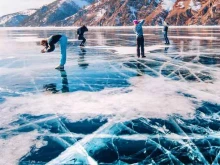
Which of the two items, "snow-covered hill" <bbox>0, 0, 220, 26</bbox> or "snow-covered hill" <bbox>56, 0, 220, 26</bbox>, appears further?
"snow-covered hill" <bbox>56, 0, 220, 26</bbox>

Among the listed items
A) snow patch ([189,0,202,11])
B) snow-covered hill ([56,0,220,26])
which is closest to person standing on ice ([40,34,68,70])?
snow-covered hill ([56,0,220,26])

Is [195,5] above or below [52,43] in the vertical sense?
above

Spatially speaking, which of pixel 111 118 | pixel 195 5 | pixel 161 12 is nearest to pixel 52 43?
pixel 111 118

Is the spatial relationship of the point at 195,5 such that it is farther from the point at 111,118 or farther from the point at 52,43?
the point at 111,118

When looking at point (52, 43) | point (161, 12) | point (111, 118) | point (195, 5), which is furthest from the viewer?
point (161, 12)

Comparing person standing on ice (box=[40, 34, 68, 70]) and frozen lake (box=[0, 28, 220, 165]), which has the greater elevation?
person standing on ice (box=[40, 34, 68, 70])

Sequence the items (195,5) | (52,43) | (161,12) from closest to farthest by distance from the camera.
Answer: (52,43) → (195,5) → (161,12)

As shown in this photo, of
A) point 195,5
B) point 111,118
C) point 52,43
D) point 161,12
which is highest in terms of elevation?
point 195,5

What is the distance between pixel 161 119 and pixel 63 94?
279 centimetres

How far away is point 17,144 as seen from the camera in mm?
4344

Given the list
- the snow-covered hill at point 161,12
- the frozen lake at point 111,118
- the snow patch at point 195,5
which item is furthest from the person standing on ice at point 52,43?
the snow patch at point 195,5

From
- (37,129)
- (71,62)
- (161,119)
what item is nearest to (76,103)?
(37,129)

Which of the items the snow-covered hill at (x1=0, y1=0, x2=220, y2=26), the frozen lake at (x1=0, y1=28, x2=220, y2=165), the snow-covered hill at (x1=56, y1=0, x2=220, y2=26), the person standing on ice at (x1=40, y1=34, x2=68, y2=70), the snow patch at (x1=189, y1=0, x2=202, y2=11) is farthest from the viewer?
the snow patch at (x1=189, y1=0, x2=202, y2=11)

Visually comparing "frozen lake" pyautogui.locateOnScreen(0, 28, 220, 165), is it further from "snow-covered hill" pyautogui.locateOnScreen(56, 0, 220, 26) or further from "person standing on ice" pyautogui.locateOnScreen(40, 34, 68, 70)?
"snow-covered hill" pyautogui.locateOnScreen(56, 0, 220, 26)
